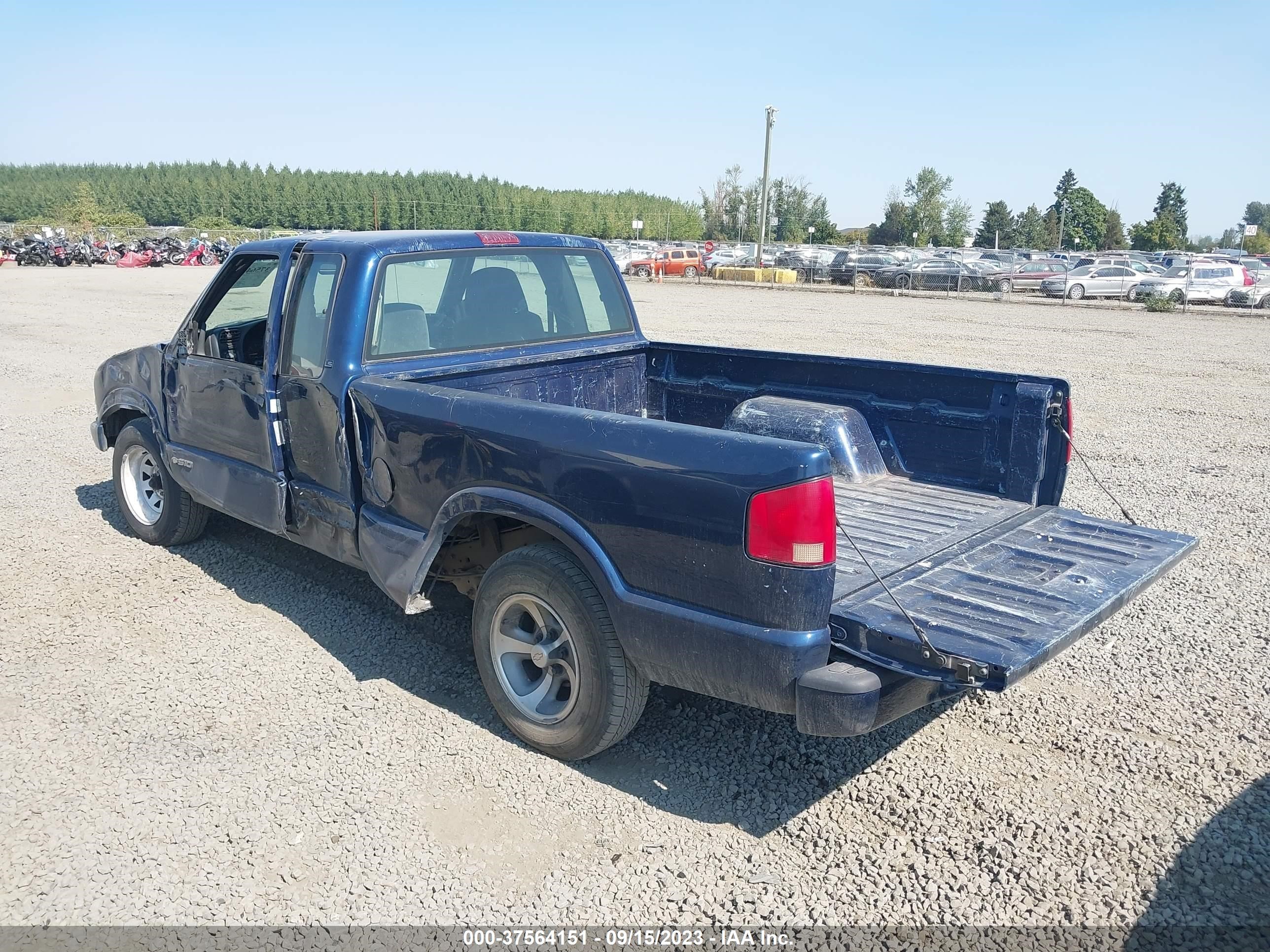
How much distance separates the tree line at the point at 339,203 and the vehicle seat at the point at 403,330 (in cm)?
9041

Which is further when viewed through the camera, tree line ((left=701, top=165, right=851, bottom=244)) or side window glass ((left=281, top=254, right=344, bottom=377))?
tree line ((left=701, top=165, right=851, bottom=244))

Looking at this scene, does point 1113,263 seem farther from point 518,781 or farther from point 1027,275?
point 518,781

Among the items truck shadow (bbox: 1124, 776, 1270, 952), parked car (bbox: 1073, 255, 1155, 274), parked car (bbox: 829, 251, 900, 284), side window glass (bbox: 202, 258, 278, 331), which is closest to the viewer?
truck shadow (bbox: 1124, 776, 1270, 952)

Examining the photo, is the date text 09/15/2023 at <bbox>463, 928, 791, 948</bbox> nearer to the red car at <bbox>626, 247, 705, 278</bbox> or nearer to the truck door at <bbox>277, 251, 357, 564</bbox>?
the truck door at <bbox>277, 251, 357, 564</bbox>

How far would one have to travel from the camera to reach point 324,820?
3373 millimetres

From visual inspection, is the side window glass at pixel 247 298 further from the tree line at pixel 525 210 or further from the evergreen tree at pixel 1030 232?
the evergreen tree at pixel 1030 232

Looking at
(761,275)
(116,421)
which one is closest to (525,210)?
(761,275)

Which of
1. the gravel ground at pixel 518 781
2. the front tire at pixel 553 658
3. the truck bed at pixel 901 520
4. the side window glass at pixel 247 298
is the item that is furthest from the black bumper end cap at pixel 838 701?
the side window glass at pixel 247 298

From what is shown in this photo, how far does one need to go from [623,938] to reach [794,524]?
1332 mm

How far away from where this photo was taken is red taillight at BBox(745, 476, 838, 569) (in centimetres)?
286

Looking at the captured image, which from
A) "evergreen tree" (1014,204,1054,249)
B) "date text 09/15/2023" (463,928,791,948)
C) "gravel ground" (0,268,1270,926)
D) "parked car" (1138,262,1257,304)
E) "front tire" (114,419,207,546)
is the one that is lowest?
"date text 09/15/2023" (463,928,791,948)

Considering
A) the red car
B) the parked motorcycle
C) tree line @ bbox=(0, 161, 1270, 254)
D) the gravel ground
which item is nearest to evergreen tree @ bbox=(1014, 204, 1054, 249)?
tree line @ bbox=(0, 161, 1270, 254)

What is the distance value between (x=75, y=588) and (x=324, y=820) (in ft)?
10.0

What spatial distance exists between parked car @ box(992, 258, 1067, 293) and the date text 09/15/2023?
35203mm
